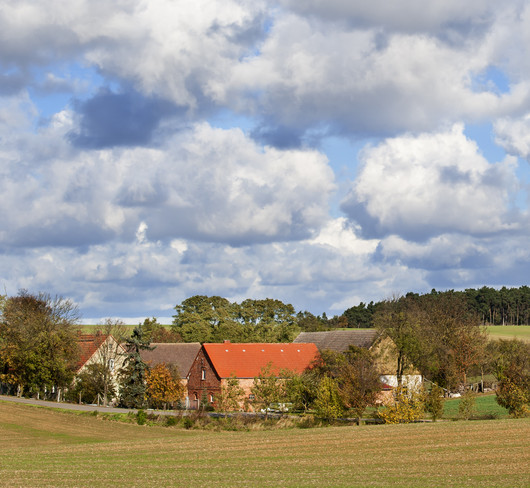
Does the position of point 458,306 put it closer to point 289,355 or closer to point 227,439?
point 289,355

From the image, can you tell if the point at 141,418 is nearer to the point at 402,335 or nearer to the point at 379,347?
the point at 402,335

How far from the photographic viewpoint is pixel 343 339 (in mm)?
95062

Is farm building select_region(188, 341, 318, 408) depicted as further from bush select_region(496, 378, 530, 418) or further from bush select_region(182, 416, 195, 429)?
bush select_region(496, 378, 530, 418)

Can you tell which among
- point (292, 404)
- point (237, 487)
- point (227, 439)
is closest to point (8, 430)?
point (227, 439)

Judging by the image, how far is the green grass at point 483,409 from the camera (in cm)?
6137

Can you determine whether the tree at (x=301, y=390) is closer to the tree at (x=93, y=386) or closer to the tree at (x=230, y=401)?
the tree at (x=230, y=401)

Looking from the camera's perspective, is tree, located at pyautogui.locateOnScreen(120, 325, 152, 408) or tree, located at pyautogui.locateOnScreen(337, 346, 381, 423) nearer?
Answer: tree, located at pyautogui.locateOnScreen(337, 346, 381, 423)

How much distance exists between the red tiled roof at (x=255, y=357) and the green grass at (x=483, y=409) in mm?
18453

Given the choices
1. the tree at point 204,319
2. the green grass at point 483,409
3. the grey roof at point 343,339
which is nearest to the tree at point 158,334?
Result: the tree at point 204,319

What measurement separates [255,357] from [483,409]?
29.0 metres

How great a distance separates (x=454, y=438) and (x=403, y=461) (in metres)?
9.84

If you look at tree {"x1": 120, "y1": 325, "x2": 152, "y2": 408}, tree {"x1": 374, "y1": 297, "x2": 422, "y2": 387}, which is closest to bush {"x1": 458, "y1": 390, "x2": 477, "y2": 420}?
tree {"x1": 374, "y1": 297, "x2": 422, "y2": 387}

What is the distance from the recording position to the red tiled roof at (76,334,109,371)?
3629 inches

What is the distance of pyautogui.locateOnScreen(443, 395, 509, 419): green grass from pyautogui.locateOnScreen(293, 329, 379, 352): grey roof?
12.5m
